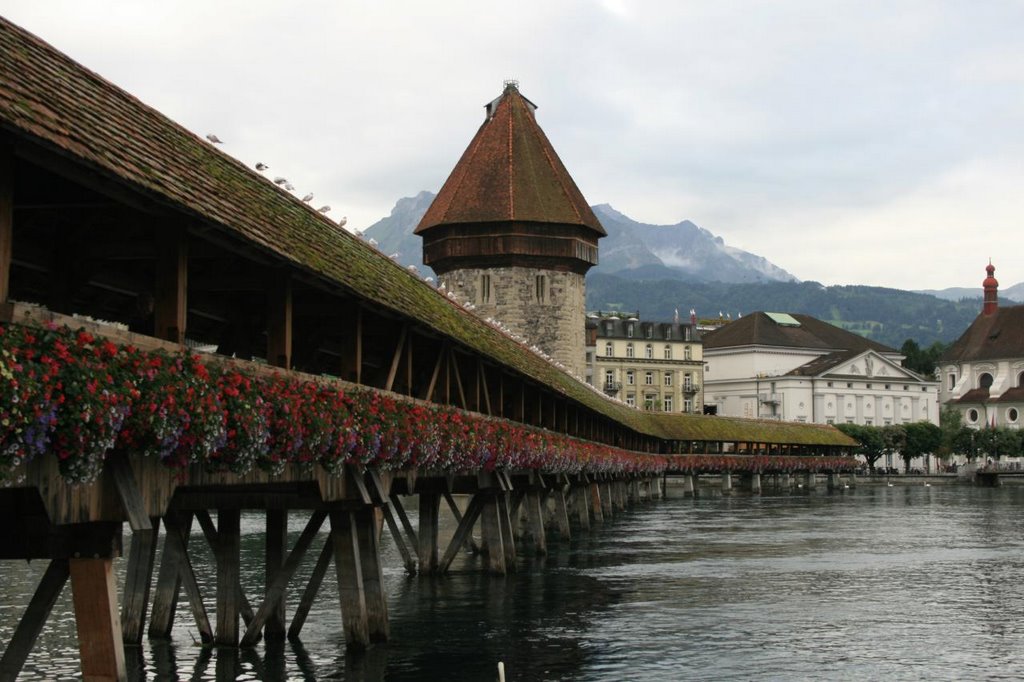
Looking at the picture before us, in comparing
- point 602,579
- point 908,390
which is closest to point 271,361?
point 602,579

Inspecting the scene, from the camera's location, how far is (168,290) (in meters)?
12.7

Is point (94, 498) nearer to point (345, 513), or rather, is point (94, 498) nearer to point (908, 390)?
point (345, 513)

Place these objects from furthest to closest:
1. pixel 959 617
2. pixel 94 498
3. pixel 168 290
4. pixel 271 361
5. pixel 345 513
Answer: pixel 959 617 → pixel 345 513 → pixel 271 361 → pixel 168 290 → pixel 94 498

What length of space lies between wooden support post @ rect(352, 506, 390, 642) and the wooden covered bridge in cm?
3

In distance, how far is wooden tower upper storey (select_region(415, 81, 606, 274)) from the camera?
7519 centimetres

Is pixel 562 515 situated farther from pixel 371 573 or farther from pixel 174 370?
pixel 174 370

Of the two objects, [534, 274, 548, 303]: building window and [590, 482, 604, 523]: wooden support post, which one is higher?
[534, 274, 548, 303]: building window

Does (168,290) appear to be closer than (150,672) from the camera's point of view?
Yes

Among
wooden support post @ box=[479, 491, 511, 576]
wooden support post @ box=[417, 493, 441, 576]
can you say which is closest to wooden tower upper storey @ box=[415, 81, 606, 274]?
wooden support post @ box=[417, 493, 441, 576]

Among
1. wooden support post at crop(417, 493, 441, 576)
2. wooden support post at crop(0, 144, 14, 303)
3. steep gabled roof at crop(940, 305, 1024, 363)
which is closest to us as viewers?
wooden support post at crop(0, 144, 14, 303)

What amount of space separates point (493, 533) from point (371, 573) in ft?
40.8

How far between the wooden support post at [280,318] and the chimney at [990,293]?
16659 centimetres

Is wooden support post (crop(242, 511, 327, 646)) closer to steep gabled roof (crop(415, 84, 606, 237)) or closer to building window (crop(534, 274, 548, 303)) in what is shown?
building window (crop(534, 274, 548, 303))

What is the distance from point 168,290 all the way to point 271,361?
11.1 feet
